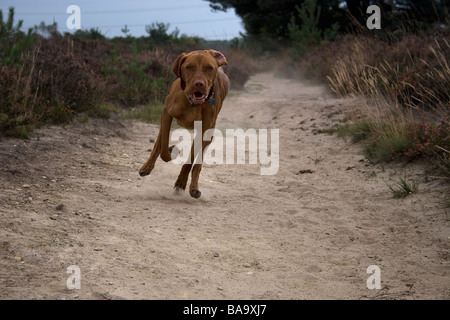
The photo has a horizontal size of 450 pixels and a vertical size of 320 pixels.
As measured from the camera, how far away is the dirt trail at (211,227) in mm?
3447

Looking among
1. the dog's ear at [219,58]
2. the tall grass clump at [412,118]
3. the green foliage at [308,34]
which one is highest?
the green foliage at [308,34]

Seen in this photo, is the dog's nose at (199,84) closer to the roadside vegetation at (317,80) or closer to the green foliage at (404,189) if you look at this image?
the green foliage at (404,189)

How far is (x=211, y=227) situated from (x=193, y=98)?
1.23 meters

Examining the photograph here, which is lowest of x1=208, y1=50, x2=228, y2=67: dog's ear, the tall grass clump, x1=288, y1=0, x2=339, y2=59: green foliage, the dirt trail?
the dirt trail

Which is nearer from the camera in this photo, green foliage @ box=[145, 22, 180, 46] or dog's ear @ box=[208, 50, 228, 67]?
dog's ear @ box=[208, 50, 228, 67]

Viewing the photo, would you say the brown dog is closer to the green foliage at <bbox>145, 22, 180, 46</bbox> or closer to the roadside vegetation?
the roadside vegetation

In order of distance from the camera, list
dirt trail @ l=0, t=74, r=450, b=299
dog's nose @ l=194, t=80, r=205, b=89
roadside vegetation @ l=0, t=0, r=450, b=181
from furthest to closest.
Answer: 1. roadside vegetation @ l=0, t=0, r=450, b=181
2. dog's nose @ l=194, t=80, r=205, b=89
3. dirt trail @ l=0, t=74, r=450, b=299

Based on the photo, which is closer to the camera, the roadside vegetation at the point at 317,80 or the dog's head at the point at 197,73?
the dog's head at the point at 197,73

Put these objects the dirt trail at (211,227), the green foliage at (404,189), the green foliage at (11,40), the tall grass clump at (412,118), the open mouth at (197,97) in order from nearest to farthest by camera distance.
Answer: the dirt trail at (211,227) < the open mouth at (197,97) < the green foliage at (404,189) < the tall grass clump at (412,118) < the green foliage at (11,40)

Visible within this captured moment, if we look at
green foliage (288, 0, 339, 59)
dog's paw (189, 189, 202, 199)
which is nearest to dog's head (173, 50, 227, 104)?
dog's paw (189, 189, 202, 199)

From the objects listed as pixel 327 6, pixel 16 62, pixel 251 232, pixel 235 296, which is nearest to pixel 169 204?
pixel 251 232

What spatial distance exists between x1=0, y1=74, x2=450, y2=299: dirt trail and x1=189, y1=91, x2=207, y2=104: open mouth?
109 centimetres

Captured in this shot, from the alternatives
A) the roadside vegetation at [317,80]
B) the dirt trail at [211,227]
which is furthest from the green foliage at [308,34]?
the dirt trail at [211,227]

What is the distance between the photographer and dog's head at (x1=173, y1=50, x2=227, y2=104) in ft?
16.3
